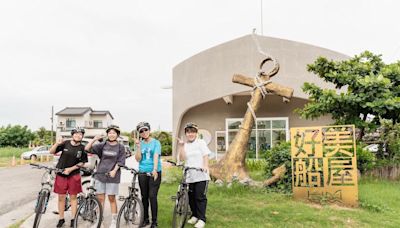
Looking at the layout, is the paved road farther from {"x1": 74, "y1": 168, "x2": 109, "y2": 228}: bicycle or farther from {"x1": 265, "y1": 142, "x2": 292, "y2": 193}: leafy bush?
{"x1": 265, "y1": 142, "x2": 292, "y2": 193}: leafy bush

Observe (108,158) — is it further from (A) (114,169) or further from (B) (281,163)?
(B) (281,163)

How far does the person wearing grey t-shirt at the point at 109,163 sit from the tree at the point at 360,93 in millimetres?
6079

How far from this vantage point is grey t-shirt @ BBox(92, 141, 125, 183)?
4441mm

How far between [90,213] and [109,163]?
28.9 inches

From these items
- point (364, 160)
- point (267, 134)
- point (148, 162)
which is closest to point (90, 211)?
point (148, 162)

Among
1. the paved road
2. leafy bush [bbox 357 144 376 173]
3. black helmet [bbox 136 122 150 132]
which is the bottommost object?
the paved road

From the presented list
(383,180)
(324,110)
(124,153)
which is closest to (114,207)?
(124,153)

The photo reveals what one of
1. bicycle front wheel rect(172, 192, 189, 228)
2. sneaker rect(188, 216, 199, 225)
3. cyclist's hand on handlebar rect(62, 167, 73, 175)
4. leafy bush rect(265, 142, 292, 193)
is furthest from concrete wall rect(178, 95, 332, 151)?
cyclist's hand on handlebar rect(62, 167, 73, 175)

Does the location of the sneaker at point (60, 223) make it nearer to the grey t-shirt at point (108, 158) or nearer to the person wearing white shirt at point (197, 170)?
the grey t-shirt at point (108, 158)

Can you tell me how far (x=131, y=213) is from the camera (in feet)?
14.7

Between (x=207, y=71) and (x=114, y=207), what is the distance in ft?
47.3

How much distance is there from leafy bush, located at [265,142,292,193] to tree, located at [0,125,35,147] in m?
35.2

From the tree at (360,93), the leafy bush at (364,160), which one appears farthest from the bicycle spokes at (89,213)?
the leafy bush at (364,160)

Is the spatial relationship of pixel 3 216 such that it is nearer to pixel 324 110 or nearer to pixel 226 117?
pixel 324 110
